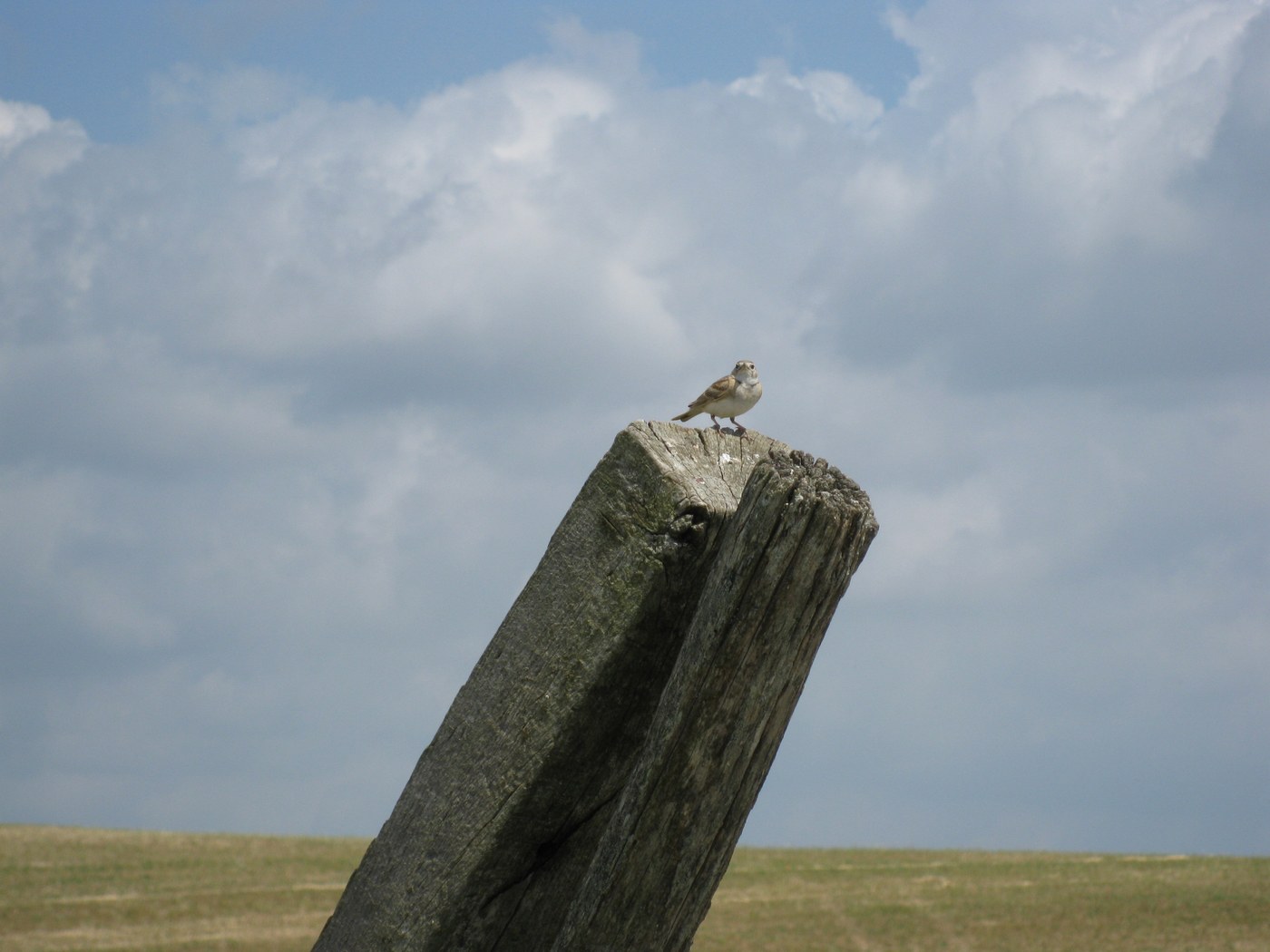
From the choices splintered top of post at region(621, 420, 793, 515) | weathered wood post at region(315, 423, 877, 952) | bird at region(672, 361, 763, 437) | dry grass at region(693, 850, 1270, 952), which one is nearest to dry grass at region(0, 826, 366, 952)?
dry grass at region(693, 850, 1270, 952)

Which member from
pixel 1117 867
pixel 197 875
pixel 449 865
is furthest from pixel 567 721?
pixel 1117 867

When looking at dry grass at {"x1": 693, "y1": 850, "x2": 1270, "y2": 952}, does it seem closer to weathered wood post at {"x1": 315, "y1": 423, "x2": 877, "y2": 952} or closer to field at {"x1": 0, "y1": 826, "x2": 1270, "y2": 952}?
field at {"x1": 0, "y1": 826, "x2": 1270, "y2": 952}

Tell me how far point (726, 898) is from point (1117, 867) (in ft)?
28.9

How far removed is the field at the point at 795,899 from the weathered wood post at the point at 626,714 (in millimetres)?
14727

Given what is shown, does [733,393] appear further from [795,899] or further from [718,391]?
[795,899]

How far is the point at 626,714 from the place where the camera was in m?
3.08

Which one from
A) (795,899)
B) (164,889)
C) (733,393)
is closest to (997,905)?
(795,899)

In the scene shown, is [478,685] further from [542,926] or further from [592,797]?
[542,926]

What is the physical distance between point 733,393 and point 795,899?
17.3 m

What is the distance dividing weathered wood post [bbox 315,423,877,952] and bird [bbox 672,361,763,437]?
2.37m

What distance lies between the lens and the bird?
5.75 meters

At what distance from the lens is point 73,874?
22.6 meters

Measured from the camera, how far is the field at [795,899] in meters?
17.2

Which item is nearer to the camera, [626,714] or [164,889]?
[626,714]
